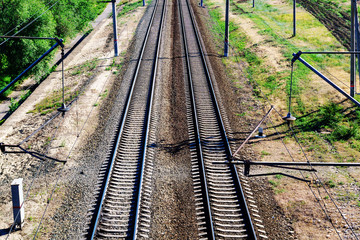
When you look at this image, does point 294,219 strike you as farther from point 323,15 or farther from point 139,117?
point 323,15

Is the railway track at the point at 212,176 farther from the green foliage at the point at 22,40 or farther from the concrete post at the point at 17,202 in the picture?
the green foliage at the point at 22,40

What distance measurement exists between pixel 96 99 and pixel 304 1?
145ft

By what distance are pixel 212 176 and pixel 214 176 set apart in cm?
9

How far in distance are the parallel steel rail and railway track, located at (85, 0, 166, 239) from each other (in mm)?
2209

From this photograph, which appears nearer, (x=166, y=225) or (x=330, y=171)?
(x=166, y=225)

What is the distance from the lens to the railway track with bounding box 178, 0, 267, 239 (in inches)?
504

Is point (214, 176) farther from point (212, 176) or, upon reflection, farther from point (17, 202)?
point (17, 202)

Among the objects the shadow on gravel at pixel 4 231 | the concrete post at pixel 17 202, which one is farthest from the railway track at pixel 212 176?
the shadow on gravel at pixel 4 231

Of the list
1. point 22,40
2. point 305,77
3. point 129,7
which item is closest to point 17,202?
point 22,40

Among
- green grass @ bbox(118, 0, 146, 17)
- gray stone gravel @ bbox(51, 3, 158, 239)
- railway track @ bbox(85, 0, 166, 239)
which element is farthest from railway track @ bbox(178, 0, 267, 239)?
green grass @ bbox(118, 0, 146, 17)

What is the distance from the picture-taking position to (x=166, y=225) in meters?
13.0

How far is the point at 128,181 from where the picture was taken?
1545 cm

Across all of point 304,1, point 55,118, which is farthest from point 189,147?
point 304,1

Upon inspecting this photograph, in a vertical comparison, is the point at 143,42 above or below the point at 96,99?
above
